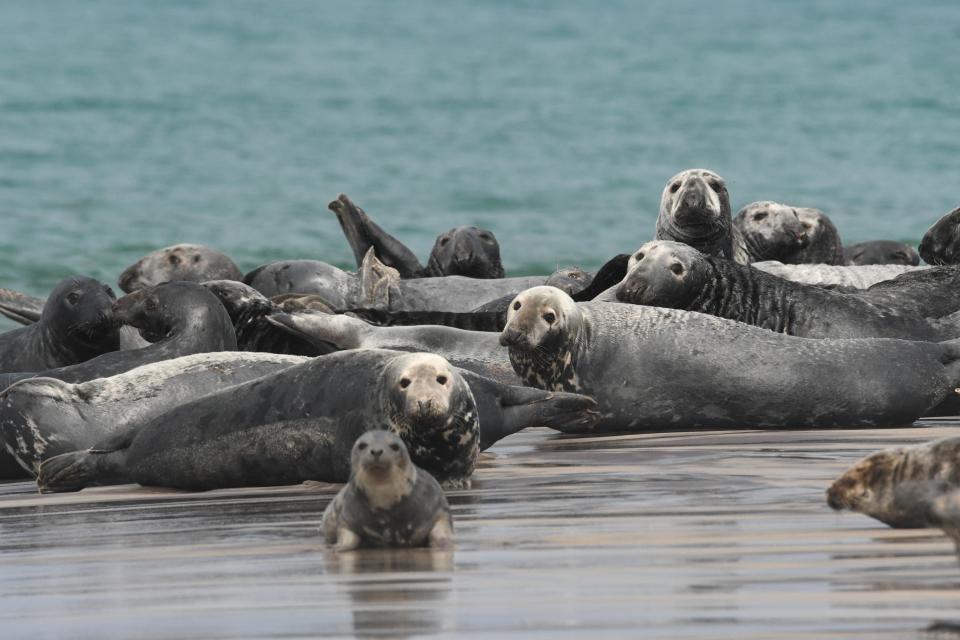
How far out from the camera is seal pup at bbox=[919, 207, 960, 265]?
35.2 feet

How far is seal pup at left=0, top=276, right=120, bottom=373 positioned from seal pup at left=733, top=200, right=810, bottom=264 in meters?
4.91

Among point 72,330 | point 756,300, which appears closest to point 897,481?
point 756,300

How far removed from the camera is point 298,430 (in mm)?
5879

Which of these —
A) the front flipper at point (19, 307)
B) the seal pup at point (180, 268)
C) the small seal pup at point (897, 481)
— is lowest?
the seal pup at point (180, 268)

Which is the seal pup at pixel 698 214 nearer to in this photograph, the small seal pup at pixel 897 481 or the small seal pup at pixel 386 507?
the small seal pup at pixel 386 507

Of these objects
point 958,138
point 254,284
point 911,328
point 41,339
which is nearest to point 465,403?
point 911,328

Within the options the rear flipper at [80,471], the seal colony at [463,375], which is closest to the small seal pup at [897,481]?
the seal colony at [463,375]

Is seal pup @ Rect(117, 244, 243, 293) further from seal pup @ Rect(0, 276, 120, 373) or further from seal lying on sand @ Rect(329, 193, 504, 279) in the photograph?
seal pup @ Rect(0, 276, 120, 373)

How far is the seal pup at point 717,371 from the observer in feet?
23.6

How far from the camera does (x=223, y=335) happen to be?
8.05 m

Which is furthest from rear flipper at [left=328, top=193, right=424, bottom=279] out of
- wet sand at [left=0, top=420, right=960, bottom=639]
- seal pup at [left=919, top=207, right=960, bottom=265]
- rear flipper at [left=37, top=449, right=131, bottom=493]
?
wet sand at [left=0, top=420, right=960, bottom=639]

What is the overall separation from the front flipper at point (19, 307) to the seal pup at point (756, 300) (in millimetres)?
3642

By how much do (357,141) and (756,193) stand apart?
934cm

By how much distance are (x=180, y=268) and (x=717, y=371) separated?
6.59 metres
